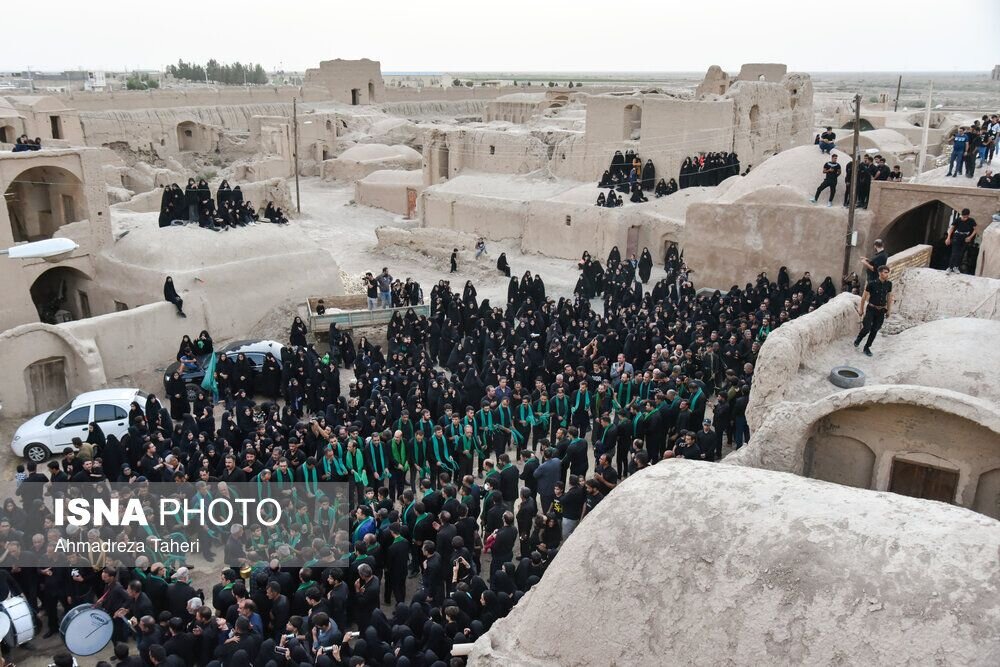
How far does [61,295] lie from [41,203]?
2325 millimetres

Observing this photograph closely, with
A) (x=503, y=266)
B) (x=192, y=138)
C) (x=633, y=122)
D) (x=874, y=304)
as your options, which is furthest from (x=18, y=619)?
(x=192, y=138)

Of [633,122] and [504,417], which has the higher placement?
[633,122]

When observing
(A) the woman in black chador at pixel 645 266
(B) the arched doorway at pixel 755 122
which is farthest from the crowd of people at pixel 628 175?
(B) the arched doorway at pixel 755 122

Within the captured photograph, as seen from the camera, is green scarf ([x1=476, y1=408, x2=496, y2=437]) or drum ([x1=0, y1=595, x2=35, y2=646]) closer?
drum ([x1=0, y1=595, x2=35, y2=646])

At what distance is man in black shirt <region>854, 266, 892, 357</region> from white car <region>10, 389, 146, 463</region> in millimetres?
11238

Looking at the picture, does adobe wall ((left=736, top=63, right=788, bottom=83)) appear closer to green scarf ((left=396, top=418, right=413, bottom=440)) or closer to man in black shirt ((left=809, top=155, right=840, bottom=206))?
man in black shirt ((left=809, top=155, right=840, bottom=206))

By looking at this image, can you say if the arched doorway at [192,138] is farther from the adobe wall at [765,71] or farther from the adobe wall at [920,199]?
the adobe wall at [920,199]

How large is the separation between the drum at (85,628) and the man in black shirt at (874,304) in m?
9.58

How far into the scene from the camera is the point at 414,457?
1170 centimetres

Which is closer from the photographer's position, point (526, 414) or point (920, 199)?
point (526, 414)

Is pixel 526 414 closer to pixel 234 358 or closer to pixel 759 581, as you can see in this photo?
pixel 234 358

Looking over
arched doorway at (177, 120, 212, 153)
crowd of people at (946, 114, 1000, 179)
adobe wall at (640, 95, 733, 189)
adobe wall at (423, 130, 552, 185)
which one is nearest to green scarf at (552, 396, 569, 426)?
crowd of people at (946, 114, 1000, 179)

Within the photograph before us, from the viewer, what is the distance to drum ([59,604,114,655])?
28.1 ft

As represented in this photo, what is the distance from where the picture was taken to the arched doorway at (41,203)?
1929 cm
